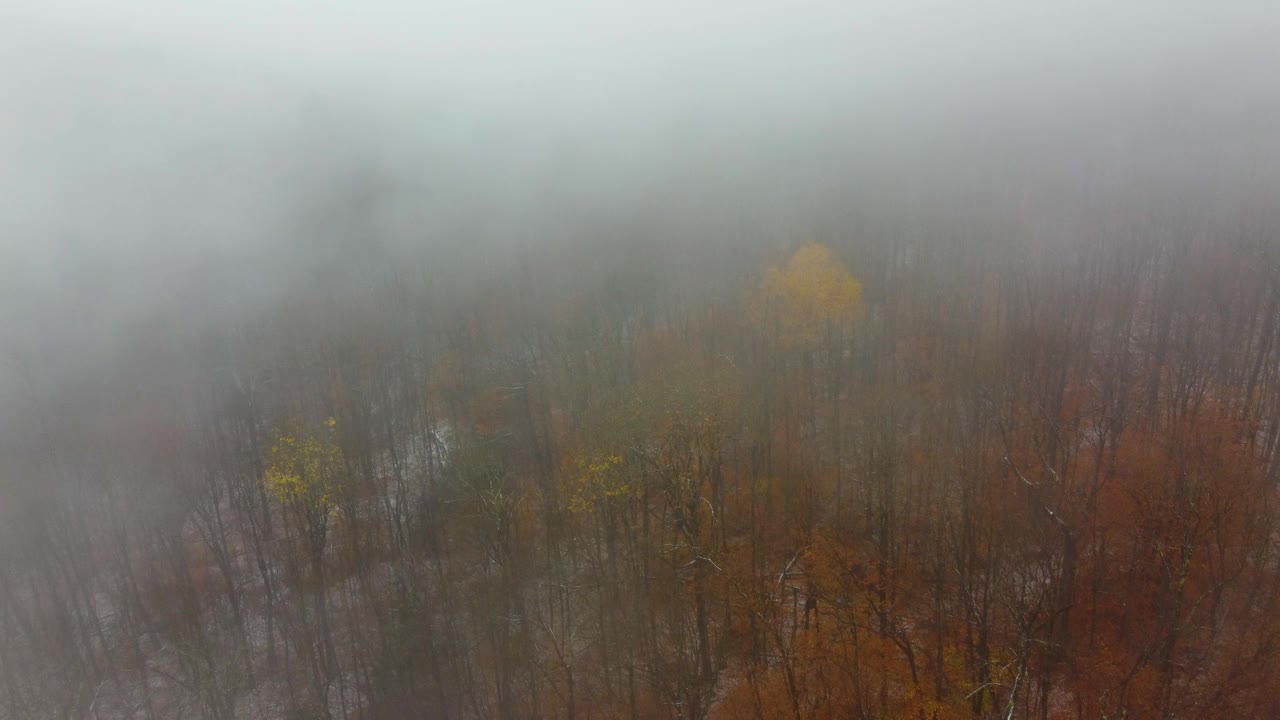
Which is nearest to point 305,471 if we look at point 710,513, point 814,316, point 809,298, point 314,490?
point 314,490

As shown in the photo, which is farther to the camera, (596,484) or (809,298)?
(809,298)

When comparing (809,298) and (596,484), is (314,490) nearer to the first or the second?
(596,484)

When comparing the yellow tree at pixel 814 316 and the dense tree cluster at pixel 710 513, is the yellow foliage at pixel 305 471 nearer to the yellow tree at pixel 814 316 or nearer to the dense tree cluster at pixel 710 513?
the dense tree cluster at pixel 710 513

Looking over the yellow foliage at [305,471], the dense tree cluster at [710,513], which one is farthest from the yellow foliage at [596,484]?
the yellow foliage at [305,471]

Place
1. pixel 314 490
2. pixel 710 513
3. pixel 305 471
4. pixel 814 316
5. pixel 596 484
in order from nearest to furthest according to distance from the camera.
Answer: pixel 710 513, pixel 596 484, pixel 314 490, pixel 305 471, pixel 814 316

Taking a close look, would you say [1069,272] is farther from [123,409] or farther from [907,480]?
[123,409]

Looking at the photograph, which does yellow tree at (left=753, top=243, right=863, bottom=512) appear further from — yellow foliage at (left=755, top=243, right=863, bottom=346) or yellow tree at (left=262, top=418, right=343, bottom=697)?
yellow tree at (left=262, top=418, right=343, bottom=697)
